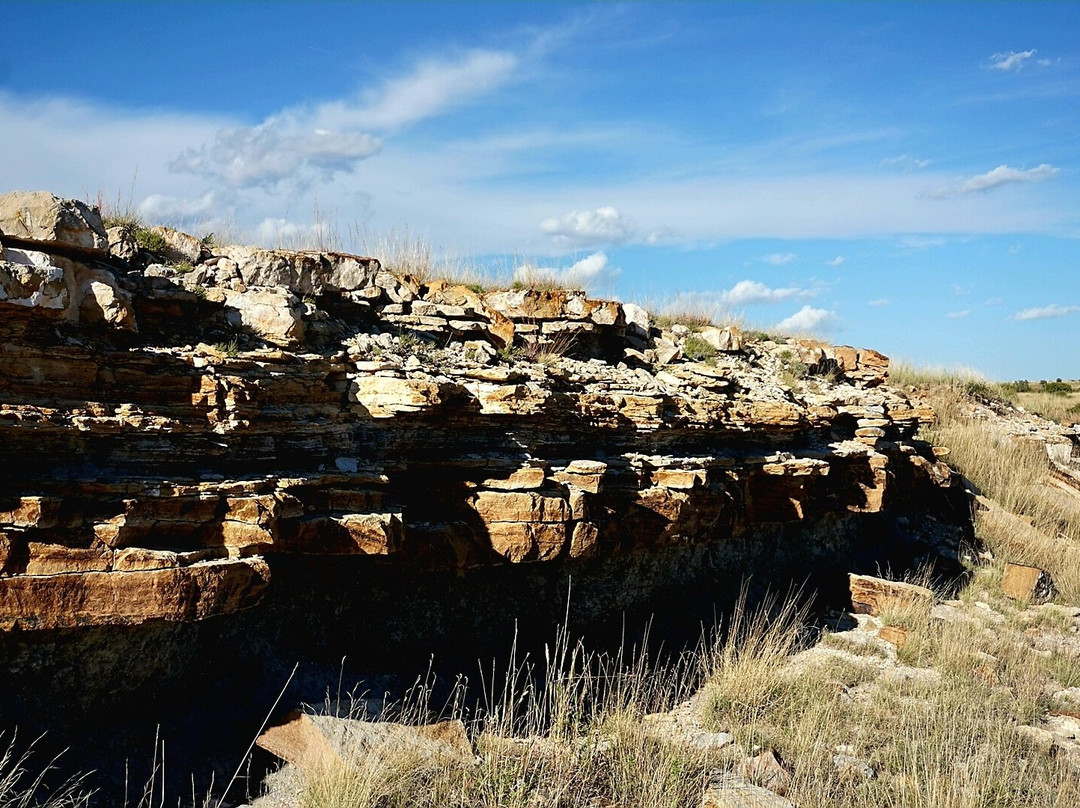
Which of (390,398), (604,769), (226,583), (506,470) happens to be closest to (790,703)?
(604,769)

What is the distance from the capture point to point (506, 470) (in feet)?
22.9

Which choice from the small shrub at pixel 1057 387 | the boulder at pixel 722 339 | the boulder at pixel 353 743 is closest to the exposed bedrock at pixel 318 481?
the boulder at pixel 353 743

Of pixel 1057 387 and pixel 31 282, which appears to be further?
pixel 1057 387

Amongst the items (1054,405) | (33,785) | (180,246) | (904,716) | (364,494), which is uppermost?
(1054,405)

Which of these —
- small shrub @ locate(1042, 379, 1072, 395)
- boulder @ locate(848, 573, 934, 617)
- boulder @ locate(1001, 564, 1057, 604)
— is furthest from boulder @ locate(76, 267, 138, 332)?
small shrub @ locate(1042, 379, 1072, 395)

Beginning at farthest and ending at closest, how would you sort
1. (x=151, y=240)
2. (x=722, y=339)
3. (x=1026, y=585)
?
1. (x=722, y=339)
2. (x=1026, y=585)
3. (x=151, y=240)

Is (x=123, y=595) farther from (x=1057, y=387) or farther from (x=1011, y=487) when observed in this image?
(x=1057, y=387)

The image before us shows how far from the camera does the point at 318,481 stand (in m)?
5.82

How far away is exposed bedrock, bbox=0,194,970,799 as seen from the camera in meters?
4.96

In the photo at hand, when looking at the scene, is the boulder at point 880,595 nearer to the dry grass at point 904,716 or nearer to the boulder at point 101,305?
the dry grass at point 904,716

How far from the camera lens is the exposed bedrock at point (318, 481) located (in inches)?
195

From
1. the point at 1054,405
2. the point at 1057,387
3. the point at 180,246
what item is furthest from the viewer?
the point at 1057,387

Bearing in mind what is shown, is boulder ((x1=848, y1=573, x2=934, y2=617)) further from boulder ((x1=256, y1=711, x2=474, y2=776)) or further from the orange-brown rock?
the orange-brown rock

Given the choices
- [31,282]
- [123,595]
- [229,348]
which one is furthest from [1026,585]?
[31,282]
